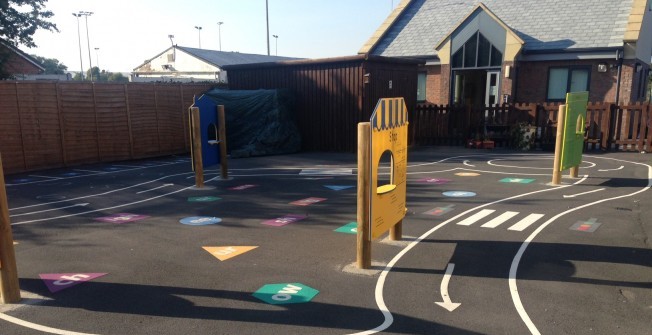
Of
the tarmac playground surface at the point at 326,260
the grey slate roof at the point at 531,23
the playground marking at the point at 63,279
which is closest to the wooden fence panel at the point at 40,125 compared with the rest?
the tarmac playground surface at the point at 326,260

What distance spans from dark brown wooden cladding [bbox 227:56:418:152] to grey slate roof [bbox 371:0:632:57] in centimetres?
615

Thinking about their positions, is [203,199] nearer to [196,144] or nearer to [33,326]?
[196,144]

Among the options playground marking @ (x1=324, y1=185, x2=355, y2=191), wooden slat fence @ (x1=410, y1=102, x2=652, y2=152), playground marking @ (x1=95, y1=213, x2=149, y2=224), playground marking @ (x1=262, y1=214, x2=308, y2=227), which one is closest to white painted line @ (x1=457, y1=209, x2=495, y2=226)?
playground marking @ (x1=262, y1=214, x2=308, y2=227)

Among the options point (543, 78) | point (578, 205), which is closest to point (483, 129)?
point (543, 78)

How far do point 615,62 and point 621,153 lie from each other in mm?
5388

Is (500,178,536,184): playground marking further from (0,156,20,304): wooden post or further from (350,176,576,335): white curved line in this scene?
(0,156,20,304): wooden post

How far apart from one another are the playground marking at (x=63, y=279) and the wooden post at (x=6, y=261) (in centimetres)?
44

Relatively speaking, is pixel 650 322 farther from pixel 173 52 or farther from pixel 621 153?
pixel 173 52

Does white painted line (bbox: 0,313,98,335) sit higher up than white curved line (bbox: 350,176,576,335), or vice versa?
white curved line (bbox: 350,176,576,335)

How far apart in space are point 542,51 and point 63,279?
21788 millimetres

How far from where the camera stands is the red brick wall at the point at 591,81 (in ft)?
66.5

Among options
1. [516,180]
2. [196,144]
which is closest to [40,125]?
[196,144]

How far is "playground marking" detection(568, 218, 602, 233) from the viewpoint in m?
7.74

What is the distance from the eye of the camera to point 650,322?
15.3 ft
